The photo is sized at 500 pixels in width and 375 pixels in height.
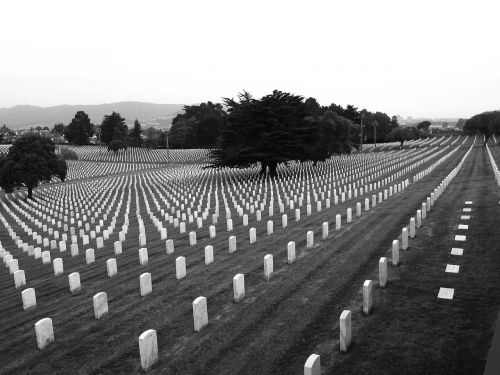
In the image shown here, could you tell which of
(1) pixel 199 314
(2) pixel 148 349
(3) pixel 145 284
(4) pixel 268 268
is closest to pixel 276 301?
(4) pixel 268 268

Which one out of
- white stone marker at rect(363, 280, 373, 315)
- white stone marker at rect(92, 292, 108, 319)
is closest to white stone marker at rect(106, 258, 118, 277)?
white stone marker at rect(92, 292, 108, 319)

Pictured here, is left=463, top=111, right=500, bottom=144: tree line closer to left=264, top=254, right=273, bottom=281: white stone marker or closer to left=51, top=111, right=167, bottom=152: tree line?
left=51, top=111, right=167, bottom=152: tree line

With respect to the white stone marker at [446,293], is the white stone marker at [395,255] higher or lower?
higher

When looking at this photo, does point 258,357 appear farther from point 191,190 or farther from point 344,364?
point 191,190

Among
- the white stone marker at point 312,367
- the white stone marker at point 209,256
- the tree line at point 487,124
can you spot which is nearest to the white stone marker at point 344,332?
the white stone marker at point 312,367

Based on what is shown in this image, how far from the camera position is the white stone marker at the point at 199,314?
7.90 meters

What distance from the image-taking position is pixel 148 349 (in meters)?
6.74

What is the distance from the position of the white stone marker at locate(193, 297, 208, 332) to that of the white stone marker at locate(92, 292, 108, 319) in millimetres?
2449

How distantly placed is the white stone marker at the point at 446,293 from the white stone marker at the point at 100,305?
6.96 m

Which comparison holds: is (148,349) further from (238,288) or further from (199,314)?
(238,288)

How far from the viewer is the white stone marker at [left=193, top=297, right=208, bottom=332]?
7.90 meters

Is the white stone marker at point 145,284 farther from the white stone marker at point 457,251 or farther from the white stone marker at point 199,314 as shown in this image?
the white stone marker at point 457,251

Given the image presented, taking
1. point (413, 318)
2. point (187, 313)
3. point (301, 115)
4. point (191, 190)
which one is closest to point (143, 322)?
point (187, 313)

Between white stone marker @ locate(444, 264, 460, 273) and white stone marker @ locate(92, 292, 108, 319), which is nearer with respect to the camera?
white stone marker @ locate(92, 292, 108, 319)
